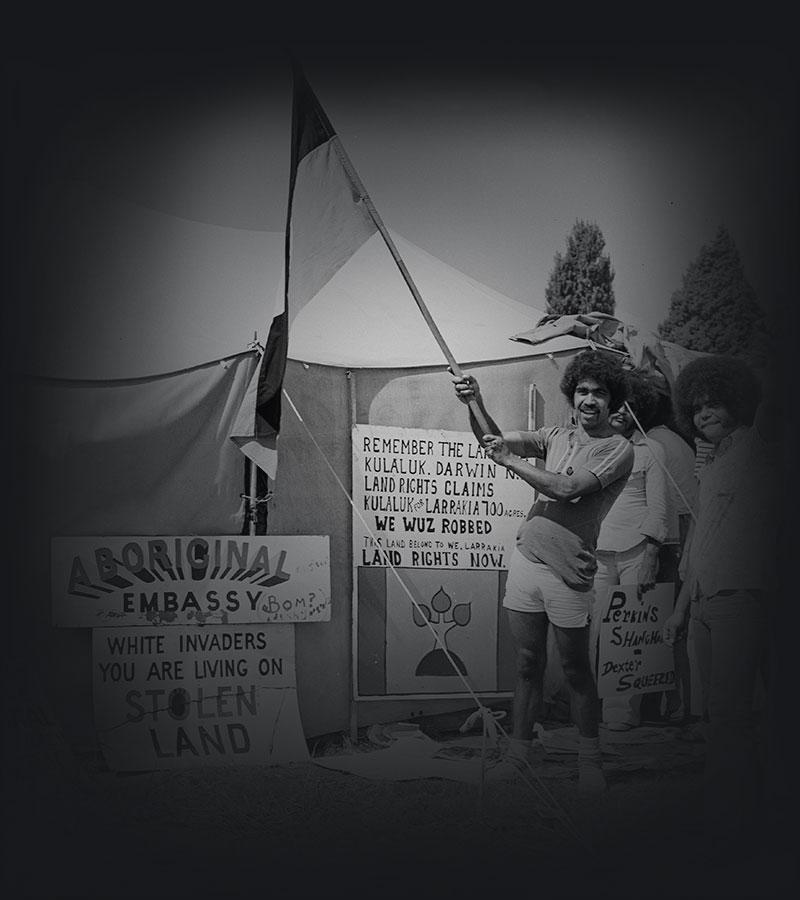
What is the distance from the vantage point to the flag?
393cm

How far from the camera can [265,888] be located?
3877mm

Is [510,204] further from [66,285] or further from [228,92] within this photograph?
[66,285]

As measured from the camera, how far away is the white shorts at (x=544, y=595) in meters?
4.02

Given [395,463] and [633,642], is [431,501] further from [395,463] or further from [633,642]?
[633,642]

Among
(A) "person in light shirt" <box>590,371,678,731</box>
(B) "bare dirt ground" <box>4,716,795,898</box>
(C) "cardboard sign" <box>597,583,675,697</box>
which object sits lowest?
(B) "bare dirt ground" <box>4,716,795,898</box>

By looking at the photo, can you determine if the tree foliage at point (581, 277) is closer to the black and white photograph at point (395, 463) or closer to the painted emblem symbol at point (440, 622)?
the black and white photograph at point (395, 463)

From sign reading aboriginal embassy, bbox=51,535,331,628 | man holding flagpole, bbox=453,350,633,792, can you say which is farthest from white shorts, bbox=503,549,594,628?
sign reading aboriginal embassy, bbox=51,535,331,628

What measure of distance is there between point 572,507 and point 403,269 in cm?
101

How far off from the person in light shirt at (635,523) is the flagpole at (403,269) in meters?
0.47

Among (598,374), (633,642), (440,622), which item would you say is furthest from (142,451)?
(633,642)

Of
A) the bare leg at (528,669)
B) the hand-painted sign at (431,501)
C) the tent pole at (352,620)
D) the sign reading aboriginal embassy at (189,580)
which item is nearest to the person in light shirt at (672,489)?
the bare leg at (528,669)

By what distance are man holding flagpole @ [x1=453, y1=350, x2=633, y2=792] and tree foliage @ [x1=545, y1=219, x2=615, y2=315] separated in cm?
18

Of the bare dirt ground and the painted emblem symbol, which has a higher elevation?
the painted emblem symbol

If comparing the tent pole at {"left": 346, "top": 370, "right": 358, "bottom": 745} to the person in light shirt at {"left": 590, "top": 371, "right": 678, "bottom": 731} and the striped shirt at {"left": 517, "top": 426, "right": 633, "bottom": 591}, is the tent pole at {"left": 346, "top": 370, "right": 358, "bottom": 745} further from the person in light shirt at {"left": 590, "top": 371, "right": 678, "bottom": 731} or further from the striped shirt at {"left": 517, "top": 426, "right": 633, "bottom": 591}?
the person in light shirt at {"left": 590, "top": 371, "right": 678, "bottom": 731}
